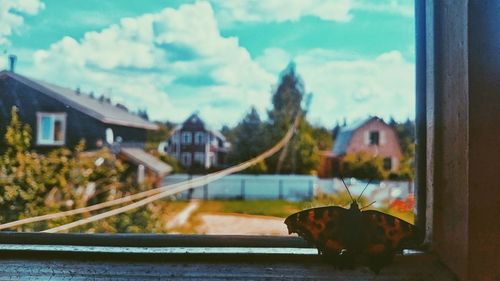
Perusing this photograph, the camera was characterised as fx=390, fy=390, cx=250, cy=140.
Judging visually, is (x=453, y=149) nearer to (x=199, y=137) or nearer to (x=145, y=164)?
(x=199, y=137)

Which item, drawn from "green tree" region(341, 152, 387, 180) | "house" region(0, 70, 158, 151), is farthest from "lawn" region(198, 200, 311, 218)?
"house" region(0, 70, 158, 151)

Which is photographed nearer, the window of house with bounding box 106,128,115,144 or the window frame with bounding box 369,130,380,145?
the window frame with bounding box 369,130,380,145

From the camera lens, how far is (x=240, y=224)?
2.58ft

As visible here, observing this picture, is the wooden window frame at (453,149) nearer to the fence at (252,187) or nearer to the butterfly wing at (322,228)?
the butterfly wing at (322,228)

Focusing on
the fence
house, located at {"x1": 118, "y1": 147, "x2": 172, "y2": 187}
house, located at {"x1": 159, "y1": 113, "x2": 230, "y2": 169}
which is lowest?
the fence

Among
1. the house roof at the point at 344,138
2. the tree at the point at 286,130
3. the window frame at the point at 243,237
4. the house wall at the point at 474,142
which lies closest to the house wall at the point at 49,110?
the window frame at the point at 243,237

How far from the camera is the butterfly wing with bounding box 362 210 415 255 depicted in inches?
20.1

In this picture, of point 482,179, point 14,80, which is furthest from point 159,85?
point 482,179

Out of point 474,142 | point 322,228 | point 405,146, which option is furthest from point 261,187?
point 474,142

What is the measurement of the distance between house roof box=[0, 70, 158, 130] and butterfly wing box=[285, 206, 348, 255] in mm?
562

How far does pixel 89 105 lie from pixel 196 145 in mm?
267

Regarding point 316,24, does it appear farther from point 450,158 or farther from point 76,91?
point 76,91

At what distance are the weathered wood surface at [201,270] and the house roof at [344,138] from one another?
1.24ft

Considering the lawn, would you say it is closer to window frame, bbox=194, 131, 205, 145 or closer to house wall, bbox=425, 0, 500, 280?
window frame, bbox=194, 131, 205, 145
